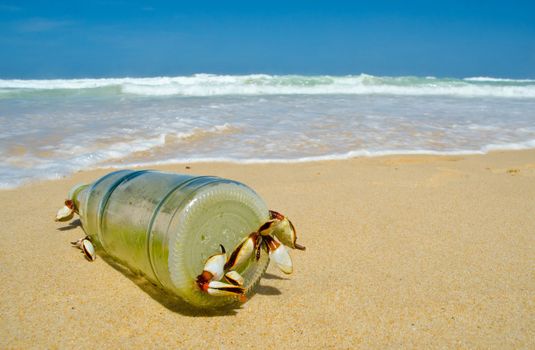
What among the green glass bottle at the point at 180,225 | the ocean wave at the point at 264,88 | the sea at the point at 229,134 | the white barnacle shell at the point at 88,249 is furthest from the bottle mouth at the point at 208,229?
the ocean wave at the point at 264,88

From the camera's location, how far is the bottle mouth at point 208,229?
4.01 ft

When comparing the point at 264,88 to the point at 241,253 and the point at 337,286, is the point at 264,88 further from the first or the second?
the point at 241,253

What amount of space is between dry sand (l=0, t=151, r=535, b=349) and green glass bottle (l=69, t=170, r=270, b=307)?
121 mm

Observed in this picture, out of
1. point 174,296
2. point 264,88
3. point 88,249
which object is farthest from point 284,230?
point 264,88

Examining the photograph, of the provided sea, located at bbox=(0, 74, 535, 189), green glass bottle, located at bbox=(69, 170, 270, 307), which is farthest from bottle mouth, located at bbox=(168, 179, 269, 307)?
sea, located at bbox=(0, 74, 535, 189)

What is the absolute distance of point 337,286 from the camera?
1.60 m

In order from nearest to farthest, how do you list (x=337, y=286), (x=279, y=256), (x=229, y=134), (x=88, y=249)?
(x=279, y=256)
(x=337, y=286)
(x=88, y=249)
(x=229, y=134)

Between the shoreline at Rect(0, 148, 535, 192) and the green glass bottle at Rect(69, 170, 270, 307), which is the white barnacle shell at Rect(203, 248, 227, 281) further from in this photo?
the shoreline at Rect(0, 148, 535, 192)

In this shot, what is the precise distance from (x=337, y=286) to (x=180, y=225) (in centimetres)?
67

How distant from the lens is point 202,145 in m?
4.70

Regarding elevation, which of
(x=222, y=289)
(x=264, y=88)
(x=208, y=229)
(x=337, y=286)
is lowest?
(x=337, y=286)

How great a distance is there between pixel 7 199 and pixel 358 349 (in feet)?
7.74

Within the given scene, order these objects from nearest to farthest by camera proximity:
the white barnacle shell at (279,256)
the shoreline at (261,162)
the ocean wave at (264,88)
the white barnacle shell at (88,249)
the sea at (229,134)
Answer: the white barnacle shell at (279,256) < the white barnacle shell at (88,249) < the shoreline at (261,162) < the sea at (229,134) < the ocean wave at (264,88)

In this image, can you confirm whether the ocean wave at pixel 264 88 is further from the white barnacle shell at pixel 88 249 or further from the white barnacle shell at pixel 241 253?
the white barnacle shell at pixel 241 253
